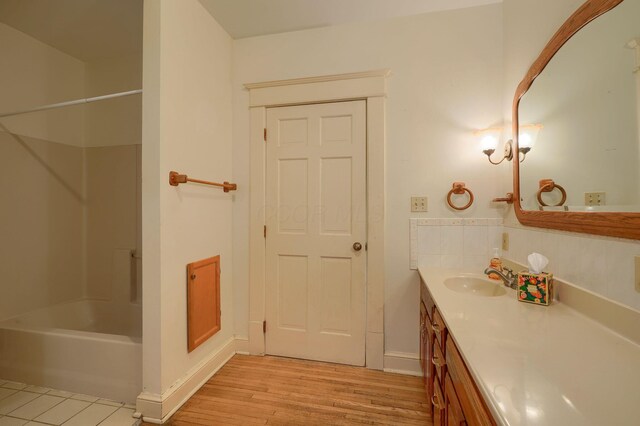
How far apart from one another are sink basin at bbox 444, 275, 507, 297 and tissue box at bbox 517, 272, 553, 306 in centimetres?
35

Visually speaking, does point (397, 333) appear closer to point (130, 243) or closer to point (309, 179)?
point (309, 179)

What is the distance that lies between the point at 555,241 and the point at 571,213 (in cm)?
20

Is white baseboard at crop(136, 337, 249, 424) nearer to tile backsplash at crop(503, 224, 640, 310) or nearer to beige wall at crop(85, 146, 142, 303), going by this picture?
beige wall at crop(85, 146, 142, 303)

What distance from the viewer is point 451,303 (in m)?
1.15

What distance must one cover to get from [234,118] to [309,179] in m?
0.87

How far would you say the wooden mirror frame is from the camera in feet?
2.84

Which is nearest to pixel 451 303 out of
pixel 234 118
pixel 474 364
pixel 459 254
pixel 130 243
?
pixel 474 364

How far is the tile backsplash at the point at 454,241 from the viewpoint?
1857 millimetres

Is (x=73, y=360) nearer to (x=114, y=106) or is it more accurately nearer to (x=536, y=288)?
(x=114, y=106)

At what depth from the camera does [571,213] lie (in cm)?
110

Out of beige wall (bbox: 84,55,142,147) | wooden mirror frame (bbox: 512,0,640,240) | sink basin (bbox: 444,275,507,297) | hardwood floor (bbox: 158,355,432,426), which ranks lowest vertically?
hardwood floor (bbox: 158,355,432,426)

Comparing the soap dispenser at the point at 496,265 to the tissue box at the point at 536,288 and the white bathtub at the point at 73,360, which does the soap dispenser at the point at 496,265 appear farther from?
the white bathtub at the point at 73,360

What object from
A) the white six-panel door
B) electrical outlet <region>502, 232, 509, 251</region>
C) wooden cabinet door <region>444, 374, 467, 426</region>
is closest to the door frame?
the white six-panel door

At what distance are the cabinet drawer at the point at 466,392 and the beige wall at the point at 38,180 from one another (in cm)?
311
